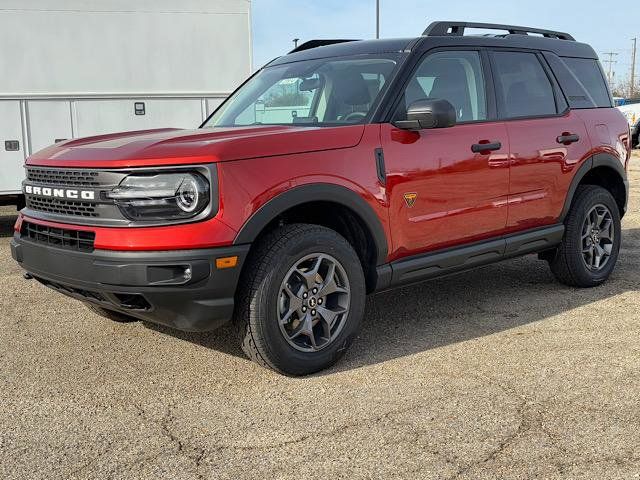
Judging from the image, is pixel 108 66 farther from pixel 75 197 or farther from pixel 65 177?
pixel 75 197

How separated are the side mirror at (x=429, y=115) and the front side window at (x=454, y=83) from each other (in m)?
0.27

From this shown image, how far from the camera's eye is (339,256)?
150 inches

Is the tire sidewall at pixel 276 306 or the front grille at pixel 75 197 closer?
the front grille at pixel 75 197

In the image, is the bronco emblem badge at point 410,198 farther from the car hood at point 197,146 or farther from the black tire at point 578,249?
the black tire at point 578,249

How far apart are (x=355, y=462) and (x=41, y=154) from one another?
8.42 feet

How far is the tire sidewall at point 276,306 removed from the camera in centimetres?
354

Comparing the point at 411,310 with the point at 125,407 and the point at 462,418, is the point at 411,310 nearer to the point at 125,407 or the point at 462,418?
the point at 462,418

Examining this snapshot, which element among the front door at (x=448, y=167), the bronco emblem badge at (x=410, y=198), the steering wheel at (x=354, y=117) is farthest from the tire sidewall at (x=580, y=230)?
the steering wheel at (x=354, y=117)

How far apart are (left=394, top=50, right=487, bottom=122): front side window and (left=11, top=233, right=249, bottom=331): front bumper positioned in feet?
5.66

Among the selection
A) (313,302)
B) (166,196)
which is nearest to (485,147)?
(313,302)

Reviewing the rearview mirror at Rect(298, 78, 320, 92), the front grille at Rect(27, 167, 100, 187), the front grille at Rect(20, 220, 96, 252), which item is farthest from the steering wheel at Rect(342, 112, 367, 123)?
the front grille at Rect(20, 220, 96, 252)

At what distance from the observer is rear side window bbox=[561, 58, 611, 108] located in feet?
18.4

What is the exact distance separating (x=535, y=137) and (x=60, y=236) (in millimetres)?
3228

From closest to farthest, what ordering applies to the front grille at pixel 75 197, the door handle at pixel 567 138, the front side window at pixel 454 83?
the front grille at pixel 75 197, the front side window at pixel 454 83, the door handle at pixel 567 138
